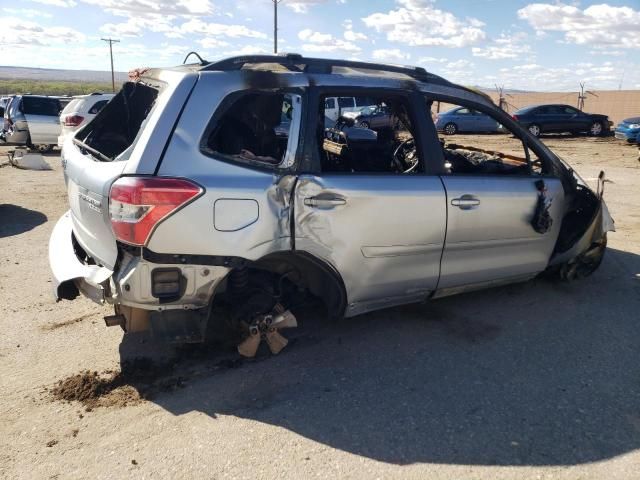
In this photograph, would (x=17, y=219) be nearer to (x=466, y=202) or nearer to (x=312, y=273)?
(x=312, y=273)

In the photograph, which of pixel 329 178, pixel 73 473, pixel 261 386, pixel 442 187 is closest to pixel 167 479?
pixel 73 473

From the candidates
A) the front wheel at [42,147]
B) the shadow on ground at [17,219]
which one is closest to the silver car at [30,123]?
the front wheel at [42,147]

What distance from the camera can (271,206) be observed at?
321 cm

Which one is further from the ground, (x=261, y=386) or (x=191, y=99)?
(x=191, y=99)

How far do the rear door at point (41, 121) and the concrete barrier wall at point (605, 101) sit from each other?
19171mm

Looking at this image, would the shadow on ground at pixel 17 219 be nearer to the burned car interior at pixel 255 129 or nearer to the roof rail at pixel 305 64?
the burned car interior at pixel 255 129

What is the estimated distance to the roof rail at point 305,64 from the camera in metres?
3.32

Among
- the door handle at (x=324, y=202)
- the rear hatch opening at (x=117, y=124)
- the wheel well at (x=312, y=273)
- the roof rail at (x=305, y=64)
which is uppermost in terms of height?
the roof rail at (x=305, y=64)

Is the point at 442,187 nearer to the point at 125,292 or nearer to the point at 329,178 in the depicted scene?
the point at 329,178

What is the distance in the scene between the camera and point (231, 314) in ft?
11.7

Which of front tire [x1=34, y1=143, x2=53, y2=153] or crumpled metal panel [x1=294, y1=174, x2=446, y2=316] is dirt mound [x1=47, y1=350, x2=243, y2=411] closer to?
crumpled metal panel [x1=294, y1=174, x2=446, y2=316]

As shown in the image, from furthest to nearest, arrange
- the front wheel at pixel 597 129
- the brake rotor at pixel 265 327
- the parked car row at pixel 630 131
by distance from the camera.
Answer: the front wheel at pixel 597 129 < the parked car row at pixel 630 131 < the brake rotor at pixel 265 327

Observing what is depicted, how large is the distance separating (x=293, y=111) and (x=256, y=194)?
63 cm

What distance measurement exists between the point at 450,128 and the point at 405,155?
20.4 metres
